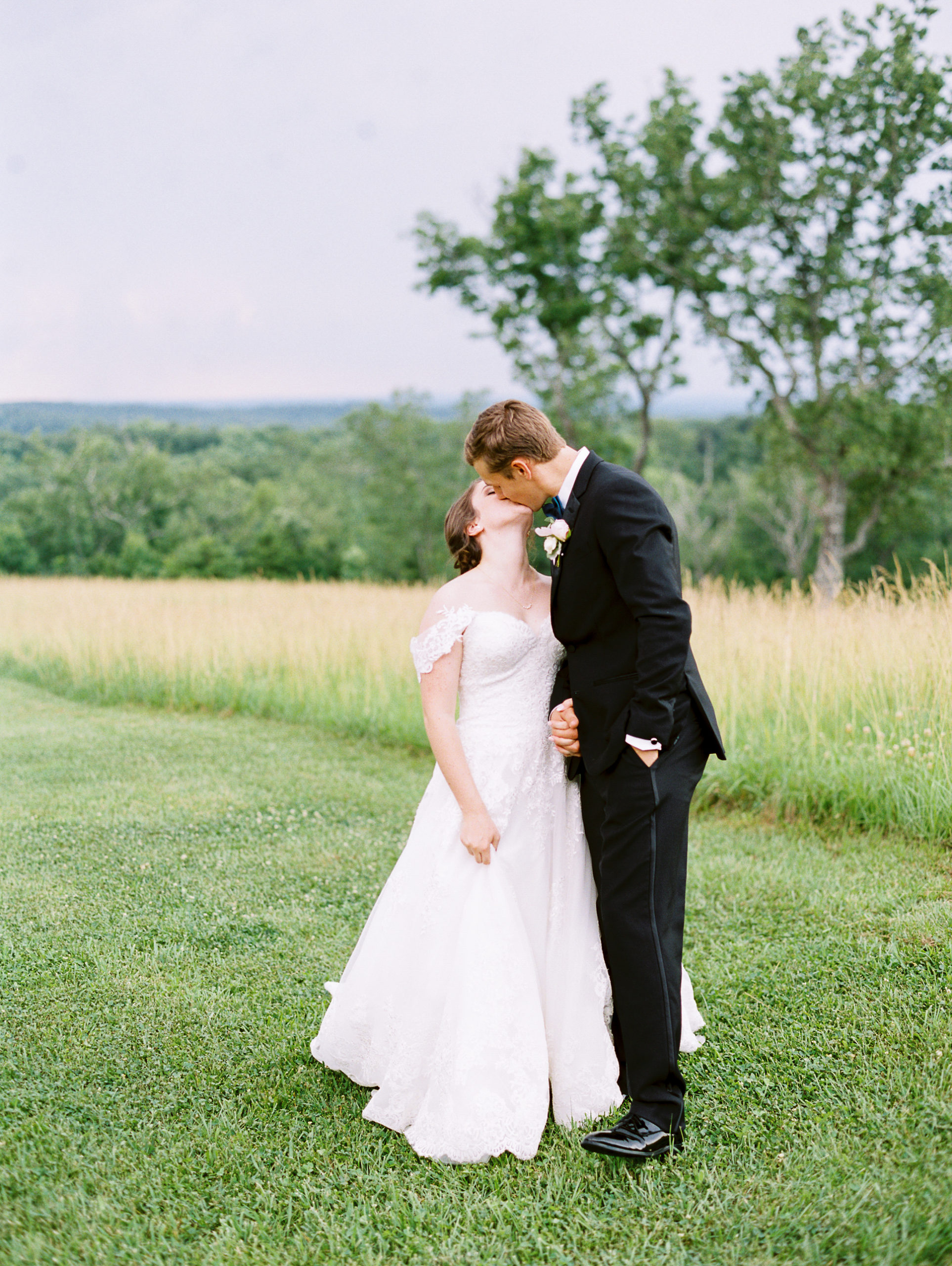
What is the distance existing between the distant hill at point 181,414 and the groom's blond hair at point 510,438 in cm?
1100

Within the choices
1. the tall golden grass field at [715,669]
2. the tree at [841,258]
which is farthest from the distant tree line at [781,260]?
the tall golden grass field at [715,669]

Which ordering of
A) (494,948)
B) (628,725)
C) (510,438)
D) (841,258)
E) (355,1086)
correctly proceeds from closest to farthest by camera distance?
(628,725), (510,438), (494,948), (355,1086), (841,258)

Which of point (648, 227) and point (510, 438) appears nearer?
point (510, 438)

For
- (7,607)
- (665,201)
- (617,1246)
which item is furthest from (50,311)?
(665,201)

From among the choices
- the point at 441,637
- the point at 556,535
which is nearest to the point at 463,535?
the point at 441,637

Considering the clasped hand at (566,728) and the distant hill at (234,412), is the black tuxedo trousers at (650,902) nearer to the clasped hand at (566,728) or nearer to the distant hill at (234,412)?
the clasped hand at (566,728)

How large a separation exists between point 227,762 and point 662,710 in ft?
20.6

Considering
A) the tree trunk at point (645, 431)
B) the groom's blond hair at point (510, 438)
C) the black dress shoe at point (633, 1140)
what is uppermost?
the tree trunk at point (645, 431)

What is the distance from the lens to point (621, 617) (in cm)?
279

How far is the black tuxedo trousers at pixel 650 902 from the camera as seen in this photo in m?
2.79

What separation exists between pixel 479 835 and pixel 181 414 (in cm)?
3577

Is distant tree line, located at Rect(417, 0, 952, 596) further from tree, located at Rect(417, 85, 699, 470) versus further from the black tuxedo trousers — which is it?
the black tuxedo trousers

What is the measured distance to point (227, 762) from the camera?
27.4ft

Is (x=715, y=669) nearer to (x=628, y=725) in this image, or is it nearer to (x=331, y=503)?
(x=628, y=725)
